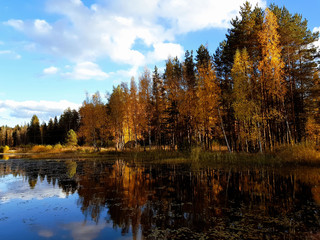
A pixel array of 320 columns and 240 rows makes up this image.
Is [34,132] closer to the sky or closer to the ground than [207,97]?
closer to the ground

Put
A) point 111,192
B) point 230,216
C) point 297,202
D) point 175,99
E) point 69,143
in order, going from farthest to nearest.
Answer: point 69,143
point 175,99
point 111,192
point 297,202
point 230,216

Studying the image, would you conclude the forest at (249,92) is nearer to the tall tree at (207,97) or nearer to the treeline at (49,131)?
the tall tree at (207,97)

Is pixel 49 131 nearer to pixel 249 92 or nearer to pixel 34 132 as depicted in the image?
pixel 34 132

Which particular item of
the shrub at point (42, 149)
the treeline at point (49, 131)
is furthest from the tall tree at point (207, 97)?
the treeline at point (49, 131)

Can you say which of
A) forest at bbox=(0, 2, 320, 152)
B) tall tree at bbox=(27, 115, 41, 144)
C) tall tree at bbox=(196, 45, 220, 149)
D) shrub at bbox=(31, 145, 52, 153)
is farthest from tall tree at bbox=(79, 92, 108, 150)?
tall tree at bbox=(27, 115, 41, 144)

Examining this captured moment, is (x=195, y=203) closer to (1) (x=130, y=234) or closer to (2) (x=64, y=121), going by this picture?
(1) (x=130, y=234)

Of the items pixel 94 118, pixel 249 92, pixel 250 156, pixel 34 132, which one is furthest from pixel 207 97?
pixel 34 132

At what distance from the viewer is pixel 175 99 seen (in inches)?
1282

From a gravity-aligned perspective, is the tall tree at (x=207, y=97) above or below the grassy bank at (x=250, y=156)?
above

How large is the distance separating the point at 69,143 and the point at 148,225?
Answer: 5337 cm

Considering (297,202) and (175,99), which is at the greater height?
(175,99)

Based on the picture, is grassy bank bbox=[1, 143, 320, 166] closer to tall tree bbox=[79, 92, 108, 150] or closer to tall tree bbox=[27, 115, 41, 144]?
tall tree bbox=[79, 92, 108, 150]

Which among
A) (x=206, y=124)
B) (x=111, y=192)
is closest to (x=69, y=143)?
(x=206, y=124)

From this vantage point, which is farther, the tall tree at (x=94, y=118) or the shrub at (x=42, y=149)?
the shrub at (x=42, y=149)
